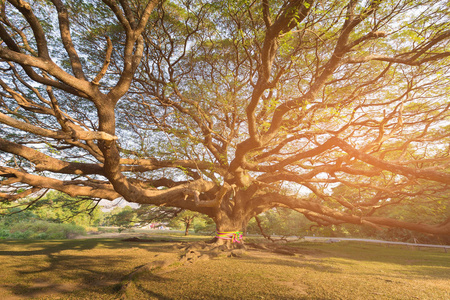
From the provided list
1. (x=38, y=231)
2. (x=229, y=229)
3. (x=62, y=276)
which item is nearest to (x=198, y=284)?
(x=62, y=276)

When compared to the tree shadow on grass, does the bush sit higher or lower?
lower

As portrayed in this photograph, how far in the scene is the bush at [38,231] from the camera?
A: 668 inches

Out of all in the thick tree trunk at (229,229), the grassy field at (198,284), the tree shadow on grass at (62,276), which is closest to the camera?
the grassy field at (198,284)

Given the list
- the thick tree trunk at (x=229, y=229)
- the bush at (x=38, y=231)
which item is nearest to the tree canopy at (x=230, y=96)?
the thick tree trunk at (x=229, y=229)

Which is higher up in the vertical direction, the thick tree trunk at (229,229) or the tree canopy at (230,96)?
the tree canopy at (230,96)

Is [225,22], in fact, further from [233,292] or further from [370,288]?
[370,288]

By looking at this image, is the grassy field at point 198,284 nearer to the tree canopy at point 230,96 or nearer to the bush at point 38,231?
the tree canopy at point 230,96

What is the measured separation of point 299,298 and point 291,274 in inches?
63.9

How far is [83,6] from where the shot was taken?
5883 millimetres

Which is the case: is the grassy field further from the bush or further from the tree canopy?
the bush

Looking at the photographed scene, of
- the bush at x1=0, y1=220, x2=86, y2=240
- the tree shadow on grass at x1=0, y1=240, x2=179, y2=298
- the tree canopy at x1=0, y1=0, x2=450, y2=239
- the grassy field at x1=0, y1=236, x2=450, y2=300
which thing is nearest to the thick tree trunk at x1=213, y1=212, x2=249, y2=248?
the tree canopy at x1=0, y1=0, x2=450, y2=239

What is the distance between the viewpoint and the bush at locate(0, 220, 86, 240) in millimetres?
16967

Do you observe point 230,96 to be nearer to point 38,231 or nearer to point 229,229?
point 229,229

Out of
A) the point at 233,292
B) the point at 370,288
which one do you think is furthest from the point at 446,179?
→ the point at 233,292
